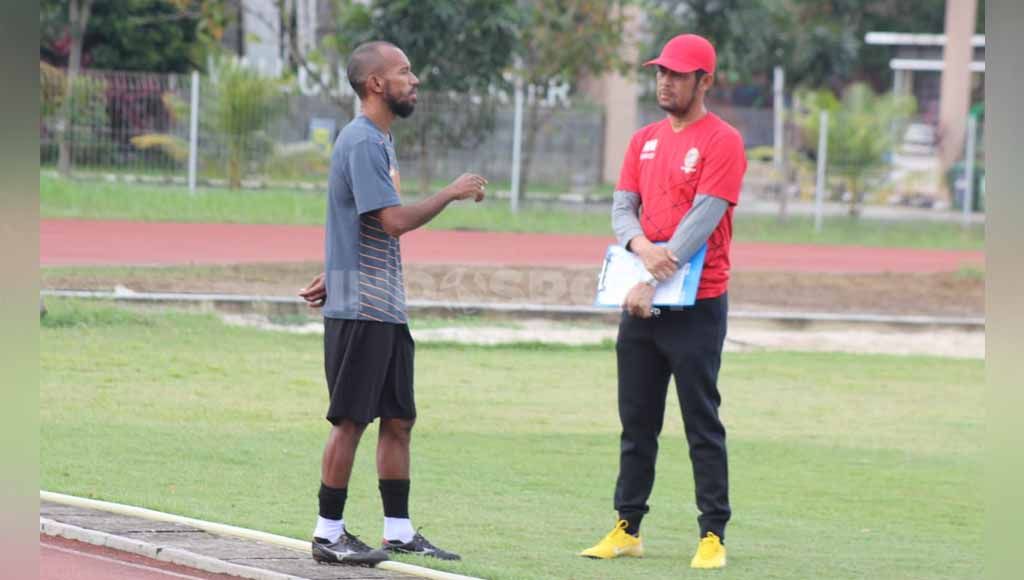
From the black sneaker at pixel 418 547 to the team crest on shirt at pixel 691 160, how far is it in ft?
5.98

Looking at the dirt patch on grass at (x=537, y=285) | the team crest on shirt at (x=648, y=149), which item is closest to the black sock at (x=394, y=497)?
the team crest on shirt at (x=648, y=149)

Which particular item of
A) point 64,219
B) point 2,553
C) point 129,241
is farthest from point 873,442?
point 64,219

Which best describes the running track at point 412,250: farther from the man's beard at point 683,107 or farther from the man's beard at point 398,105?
the man's beard at point 683,107

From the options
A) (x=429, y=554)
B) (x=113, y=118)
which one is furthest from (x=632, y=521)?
(x=113, y=118)

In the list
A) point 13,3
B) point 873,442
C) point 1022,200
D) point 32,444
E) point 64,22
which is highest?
point 64,22

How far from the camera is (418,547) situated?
691 cm

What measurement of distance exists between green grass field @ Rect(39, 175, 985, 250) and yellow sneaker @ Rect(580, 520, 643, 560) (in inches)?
728

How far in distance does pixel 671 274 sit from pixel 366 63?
1.48m

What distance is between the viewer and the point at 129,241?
2219cm

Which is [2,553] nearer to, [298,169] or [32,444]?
[32,444]

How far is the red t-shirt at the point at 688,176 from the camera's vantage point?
7.04m

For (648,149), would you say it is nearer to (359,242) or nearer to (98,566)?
(359,242)

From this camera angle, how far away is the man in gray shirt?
664cm

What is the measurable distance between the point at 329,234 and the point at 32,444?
2.96 meters
